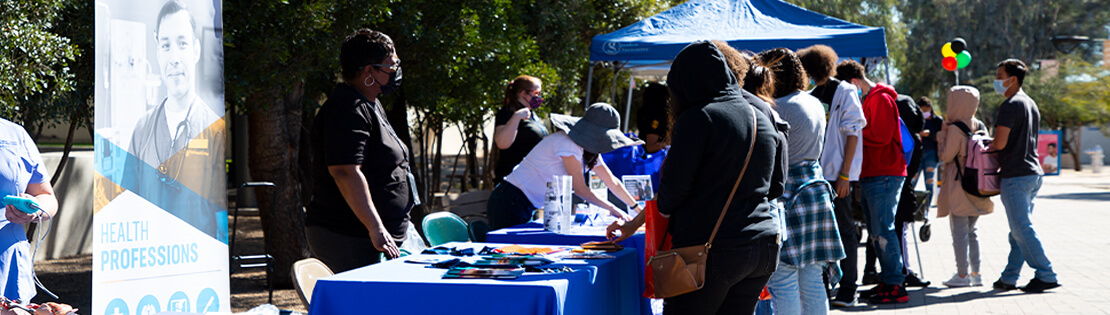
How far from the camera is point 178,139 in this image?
423 cm

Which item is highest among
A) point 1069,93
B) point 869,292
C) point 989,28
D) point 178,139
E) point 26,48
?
point 989,28

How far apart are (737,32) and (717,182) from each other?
5.64m

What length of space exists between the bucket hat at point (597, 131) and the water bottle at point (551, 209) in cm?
47

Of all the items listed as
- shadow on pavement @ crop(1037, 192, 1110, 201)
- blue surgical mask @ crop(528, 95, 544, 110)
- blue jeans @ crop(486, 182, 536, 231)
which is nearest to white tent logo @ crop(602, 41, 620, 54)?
blue surgical mask @ crop(528, 95, 544, 110)

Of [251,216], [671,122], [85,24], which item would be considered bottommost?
[251,216]

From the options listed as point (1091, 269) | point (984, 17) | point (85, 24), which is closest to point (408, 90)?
point (85, 24)

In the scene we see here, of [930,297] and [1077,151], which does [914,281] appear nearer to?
[930,297]

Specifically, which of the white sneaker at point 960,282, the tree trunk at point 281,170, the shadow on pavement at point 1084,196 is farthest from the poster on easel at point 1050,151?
the tree trunk at point 281,170

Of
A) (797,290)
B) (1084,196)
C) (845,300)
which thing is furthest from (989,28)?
(797,290)

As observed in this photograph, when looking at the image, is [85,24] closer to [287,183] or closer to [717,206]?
[287,183]

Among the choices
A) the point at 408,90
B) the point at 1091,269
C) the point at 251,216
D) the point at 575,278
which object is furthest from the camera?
the point at 251,216

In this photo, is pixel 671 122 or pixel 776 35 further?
pixel 776 35

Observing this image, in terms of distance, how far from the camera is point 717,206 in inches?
121

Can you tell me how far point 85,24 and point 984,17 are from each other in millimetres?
38269
